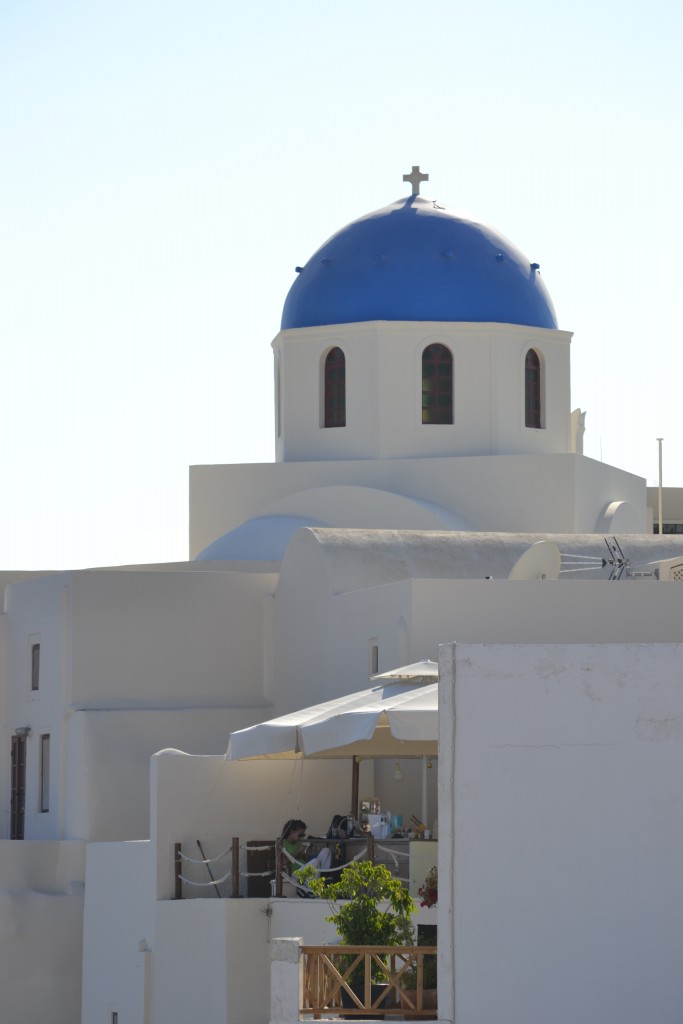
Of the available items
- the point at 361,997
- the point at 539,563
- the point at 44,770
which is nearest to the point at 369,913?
the point at 361,997

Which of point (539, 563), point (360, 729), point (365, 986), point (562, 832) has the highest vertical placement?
point (539, 563)

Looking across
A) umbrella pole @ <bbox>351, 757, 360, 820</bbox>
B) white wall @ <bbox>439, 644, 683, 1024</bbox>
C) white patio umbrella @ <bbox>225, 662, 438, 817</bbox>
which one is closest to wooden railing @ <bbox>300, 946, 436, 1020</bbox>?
white wall @ <bbox>439, 644, 683, 1024</bbox>

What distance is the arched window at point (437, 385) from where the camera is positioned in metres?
26.6

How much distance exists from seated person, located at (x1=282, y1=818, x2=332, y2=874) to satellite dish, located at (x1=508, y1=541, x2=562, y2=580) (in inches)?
154

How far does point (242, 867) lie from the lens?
18.3 meters

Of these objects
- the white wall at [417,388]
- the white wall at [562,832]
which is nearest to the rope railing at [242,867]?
the white wall at [562,832]

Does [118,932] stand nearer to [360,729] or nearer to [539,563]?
[360,729]

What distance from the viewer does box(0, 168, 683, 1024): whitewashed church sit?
1301 centimetres

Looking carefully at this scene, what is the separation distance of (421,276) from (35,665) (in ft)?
23.7

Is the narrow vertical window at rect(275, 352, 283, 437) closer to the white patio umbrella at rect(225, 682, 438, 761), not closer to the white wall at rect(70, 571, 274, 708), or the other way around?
the white wall at rect(70, 571, 274, 708)

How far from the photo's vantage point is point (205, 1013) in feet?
58.7

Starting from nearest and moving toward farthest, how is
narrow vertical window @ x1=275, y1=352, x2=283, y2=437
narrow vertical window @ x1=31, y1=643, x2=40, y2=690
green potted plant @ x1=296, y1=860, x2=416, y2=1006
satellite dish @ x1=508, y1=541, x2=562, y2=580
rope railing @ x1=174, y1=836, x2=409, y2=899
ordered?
green potted plant @ x1=296, y1=860, x2=416, y2=1006 → rope railing @ x1=174, y1=836, x2=409, y2=899 → satellite dish @ x1=508, y1=541, x2=562, y2=580 → narrow vertical window @ x1=31, y1=643, x2=40, y2=690 → narrow vertical window @ x1=275, y1=352, x2=283, y2=437

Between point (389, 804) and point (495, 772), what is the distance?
24.5 ft

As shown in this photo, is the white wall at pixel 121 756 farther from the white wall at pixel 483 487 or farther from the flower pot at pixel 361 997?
the flower pot at pixel 361 997
